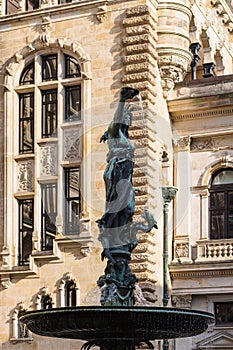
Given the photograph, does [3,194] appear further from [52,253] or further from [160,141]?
[160,141]

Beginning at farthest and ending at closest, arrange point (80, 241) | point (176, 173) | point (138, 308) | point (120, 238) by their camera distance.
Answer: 1. point (176, 173)
2. point (80, 241)
3. point (120, 238)
4. point (138, 308)

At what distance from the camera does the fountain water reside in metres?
16.5

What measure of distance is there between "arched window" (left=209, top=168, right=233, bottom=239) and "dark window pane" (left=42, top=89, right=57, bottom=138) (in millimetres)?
5234

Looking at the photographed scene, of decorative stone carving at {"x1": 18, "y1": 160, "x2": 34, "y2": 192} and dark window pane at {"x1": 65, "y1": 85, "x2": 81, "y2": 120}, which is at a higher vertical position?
dark window pane at {"x1": 65, "y1": 85, "x2": 81, "y2": 120}

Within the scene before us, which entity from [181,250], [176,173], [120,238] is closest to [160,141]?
[176,173]

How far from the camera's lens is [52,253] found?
106 ft

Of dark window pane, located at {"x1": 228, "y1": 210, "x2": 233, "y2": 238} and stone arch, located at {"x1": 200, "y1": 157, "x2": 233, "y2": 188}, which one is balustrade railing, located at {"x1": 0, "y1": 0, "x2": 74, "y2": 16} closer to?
stone arch, located at {"x1": 200, "y1": 157, "x2": 233, "y2": 188}

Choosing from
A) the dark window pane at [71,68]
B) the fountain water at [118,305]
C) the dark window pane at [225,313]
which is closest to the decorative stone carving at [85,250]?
the dark window pane at [225,313]

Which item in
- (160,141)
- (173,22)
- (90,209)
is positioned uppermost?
(173,22)

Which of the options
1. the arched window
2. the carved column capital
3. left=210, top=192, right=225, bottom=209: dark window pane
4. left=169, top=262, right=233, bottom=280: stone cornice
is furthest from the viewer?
left=210, top=192, right=225, bottom=209: dark window pane

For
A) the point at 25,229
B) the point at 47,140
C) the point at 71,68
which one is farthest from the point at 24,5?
the point at 25,229

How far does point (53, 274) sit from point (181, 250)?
12.9ft

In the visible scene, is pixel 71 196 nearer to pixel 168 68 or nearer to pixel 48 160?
pixel 48 160

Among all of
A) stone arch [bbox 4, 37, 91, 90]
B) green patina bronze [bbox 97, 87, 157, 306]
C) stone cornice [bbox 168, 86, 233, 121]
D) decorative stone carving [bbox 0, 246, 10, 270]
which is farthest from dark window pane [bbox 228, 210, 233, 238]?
green patina bronze [bbox 97, 87, 157, 306]
